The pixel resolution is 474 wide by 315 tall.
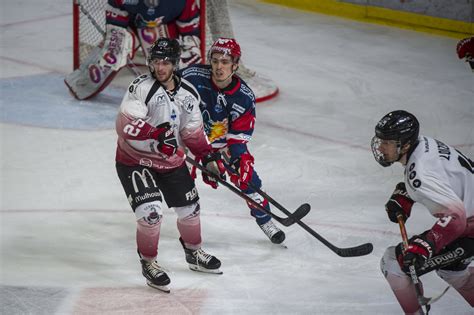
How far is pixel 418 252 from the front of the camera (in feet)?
10.9

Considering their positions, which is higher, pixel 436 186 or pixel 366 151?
pixel 436 186

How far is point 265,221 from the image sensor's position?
4695 mm

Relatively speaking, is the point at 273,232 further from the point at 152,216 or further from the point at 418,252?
the point at 418,252

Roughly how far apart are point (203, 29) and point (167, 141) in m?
3.03

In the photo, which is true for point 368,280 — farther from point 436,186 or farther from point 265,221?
point 436,186

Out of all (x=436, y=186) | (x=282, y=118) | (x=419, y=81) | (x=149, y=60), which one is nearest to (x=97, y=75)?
(x=282, y=118)

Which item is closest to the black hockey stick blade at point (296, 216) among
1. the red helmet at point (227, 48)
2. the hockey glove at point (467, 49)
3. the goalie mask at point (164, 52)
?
the red helmet at point (227, 48)

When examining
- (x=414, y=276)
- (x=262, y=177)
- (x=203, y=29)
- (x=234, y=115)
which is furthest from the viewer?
(x=203, y=29)

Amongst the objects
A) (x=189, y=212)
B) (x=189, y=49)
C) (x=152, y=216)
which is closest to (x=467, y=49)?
(x=189, y=212)

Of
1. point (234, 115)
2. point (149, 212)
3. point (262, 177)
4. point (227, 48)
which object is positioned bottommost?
point (262, 177)

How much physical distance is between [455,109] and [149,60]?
11.5 feet

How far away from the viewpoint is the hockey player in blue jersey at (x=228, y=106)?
4.33 metres

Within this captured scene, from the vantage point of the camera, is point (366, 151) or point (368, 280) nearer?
point (368, 280)

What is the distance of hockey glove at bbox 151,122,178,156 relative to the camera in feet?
12.7
